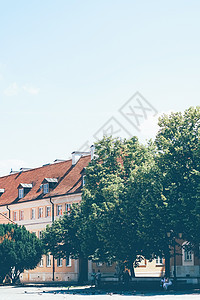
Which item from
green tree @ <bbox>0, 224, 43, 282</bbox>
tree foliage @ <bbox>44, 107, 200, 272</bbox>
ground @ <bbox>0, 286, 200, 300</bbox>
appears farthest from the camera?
green tree @ <bbox>0, 224, 43, 282</bbox>

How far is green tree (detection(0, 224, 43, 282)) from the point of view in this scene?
205 ft

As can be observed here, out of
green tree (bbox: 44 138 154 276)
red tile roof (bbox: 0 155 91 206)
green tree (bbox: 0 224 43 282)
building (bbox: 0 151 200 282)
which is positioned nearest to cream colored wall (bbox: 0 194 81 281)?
building (bbox: 0 151 200 282)

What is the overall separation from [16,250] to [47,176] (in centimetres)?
2055

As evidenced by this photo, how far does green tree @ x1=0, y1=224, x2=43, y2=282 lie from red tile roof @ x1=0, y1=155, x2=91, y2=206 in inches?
373

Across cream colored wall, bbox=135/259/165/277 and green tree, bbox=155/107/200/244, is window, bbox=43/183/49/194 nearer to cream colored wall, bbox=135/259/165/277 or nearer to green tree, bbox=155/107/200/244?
cream colored wall, bbox=135/259/165/277

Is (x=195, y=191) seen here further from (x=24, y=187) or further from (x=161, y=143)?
(x=24, y=187)

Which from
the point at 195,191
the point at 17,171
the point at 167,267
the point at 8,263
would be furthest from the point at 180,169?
the point at 17,171

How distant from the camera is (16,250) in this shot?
207 feet

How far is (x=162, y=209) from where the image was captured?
45.1 m

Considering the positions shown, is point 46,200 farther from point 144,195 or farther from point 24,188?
point 144,195

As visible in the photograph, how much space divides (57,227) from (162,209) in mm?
18583

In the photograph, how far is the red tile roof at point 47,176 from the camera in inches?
2928

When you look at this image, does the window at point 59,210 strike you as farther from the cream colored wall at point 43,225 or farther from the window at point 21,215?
the window at point 21,215

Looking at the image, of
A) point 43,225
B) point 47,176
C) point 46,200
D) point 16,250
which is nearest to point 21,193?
point 47,176
